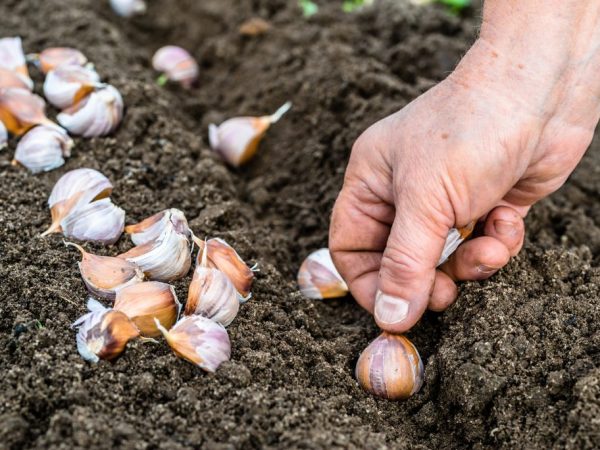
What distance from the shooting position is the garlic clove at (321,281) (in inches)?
92.1

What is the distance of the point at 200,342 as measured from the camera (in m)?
1.84

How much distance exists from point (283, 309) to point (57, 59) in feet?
4.96

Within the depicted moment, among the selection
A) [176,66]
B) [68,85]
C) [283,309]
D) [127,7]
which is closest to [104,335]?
[283,309]

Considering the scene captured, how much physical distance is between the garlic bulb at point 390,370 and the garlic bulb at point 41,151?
1.27 meters

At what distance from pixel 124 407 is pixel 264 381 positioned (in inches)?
13.7

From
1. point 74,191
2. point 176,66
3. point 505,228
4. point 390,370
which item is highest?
point 505,228

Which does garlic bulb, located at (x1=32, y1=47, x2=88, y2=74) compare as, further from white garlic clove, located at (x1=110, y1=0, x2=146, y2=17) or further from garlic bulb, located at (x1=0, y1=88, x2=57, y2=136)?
white garlic clove, located at (x1=110, y1=0, x2=146, y2=17)

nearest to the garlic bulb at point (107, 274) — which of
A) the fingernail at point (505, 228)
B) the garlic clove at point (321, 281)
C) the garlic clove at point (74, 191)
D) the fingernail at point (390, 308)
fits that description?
the garlic clove at point (74, 191)

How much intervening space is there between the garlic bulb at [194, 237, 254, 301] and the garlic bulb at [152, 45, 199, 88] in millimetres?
1505

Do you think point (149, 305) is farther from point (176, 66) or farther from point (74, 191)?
point (176, 66)

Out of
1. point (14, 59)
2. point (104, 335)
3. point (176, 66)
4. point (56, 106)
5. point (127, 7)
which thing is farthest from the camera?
point (127, 7)

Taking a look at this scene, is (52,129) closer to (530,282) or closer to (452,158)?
(452,158)

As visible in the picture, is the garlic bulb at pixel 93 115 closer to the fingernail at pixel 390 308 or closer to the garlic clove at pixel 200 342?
the garlic clove at pixel 200 342

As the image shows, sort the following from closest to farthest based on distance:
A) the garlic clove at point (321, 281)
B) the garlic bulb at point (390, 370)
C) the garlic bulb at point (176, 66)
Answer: the garlic bulb at point (390, 370), the garlic clove at point (321, 281), the garlic bulb at point (176, 66)
